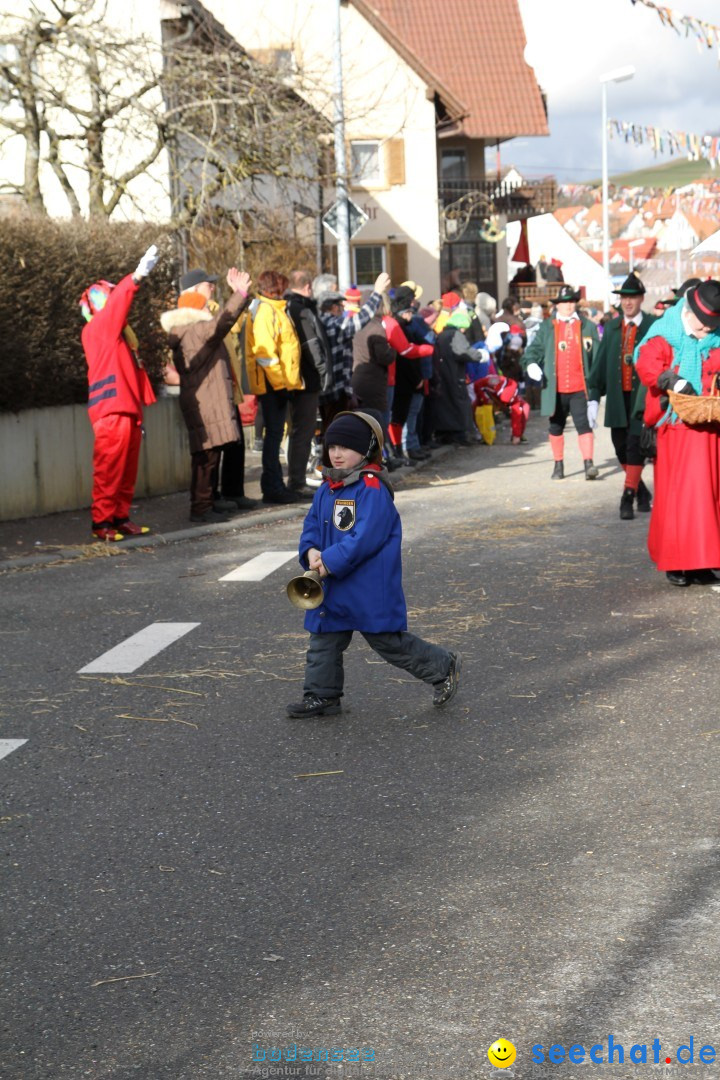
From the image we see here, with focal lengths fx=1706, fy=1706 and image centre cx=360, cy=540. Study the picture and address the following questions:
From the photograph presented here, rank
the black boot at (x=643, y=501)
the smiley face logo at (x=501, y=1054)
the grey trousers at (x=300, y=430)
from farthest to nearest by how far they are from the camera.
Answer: the grey trousers at (x=300, y=430), the black boot at (x=643, y=501), the smiley face logo at (x=501, y=1054)

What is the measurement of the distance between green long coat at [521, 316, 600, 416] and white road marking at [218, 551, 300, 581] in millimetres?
4857

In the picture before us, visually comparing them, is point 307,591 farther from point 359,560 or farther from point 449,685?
point 449,685

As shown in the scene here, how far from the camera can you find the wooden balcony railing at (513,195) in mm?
51281

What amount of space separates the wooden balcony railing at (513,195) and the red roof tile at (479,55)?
1.50m

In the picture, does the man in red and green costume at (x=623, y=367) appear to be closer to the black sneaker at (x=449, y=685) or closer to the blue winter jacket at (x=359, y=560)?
the black sneaker at (x=449, y=685)

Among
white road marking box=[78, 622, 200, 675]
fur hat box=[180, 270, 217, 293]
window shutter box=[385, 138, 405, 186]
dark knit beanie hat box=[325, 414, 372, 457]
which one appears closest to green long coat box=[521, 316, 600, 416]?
fur hat box=[180, 270, 217, 293]

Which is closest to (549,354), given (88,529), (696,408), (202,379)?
(202,379)

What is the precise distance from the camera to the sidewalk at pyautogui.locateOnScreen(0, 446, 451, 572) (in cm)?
1211

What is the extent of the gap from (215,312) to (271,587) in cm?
489

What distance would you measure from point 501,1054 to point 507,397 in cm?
1804

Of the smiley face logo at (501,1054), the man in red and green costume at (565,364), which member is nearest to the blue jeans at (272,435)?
the man in red and green costume at (565,364)

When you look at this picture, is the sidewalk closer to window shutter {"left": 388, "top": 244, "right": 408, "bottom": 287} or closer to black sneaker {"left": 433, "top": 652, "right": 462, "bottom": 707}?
black sneaker {"left": 433, "top": 652, "right": 462, "bottom": 707}

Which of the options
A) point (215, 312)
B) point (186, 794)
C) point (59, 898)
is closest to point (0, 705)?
point (186, 794)

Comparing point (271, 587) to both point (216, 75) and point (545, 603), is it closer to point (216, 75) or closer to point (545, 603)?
point (545, 603)
